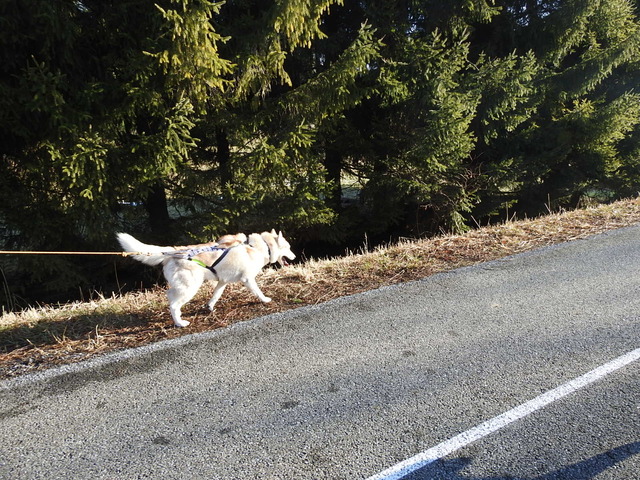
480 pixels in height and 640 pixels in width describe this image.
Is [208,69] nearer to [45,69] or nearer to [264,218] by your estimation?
[45,69]

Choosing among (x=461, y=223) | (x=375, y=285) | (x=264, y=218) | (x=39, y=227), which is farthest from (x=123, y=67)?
(x=461, y=223)

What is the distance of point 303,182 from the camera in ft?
28.9

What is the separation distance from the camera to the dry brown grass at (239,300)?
162 inches

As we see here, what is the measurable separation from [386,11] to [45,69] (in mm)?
7111

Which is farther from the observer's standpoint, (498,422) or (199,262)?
(199,262)

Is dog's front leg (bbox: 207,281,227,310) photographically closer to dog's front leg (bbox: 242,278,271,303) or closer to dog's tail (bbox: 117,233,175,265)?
dog's front leg (bbox: 242,278,271,303)

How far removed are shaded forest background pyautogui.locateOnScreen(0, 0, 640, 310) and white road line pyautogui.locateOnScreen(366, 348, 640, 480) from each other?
5.97 meters

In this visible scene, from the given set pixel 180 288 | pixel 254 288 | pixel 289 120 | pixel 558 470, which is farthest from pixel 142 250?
pixel 289 120

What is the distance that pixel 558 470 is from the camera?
7.89ft

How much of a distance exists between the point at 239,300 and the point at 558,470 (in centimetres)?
378

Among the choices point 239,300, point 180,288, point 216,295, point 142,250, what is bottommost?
point 239,300

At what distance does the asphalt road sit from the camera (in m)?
2.53

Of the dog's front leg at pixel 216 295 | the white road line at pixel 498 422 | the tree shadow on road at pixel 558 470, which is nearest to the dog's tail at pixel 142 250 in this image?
the dog's front leg at pixel 216 295

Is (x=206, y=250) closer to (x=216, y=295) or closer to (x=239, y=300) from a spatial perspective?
(x=216, y=295)
